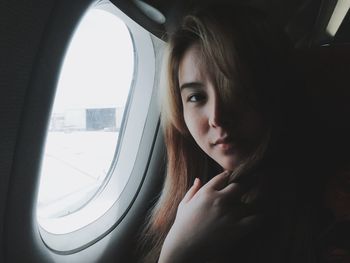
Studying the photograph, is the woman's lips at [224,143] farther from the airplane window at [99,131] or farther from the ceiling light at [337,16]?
the ceiling light at [337,16]

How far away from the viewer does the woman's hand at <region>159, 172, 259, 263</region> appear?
783 millimetres

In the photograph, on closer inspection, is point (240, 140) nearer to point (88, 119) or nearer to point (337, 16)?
point (88, 119)

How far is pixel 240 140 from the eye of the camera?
0.83m

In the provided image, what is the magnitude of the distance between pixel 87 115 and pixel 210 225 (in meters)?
0.66

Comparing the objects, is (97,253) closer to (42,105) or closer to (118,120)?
(118,120)

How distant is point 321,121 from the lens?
832 mm

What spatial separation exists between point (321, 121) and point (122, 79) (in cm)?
88

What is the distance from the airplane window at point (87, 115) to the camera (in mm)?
1028

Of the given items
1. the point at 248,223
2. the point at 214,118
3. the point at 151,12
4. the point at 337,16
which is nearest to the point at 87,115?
the point at 151,12

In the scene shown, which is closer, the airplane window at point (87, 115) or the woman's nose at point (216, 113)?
the woman's nose at point (216, 113)

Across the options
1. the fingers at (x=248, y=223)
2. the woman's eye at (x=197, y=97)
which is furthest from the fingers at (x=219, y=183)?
the woman's eye at (x=197, y=97)

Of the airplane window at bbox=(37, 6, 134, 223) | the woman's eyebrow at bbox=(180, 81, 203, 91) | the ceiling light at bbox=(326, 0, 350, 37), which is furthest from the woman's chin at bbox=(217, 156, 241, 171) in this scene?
the ceiling light at bbox=(326, 0, 350, 37)

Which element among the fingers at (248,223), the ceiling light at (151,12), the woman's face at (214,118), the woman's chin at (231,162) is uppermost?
the ceiling light at (151,12)

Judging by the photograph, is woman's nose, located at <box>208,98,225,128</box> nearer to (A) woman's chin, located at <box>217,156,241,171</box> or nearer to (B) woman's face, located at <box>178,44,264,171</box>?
(B) woman's face, located at <box>178,44,264,171</box>
